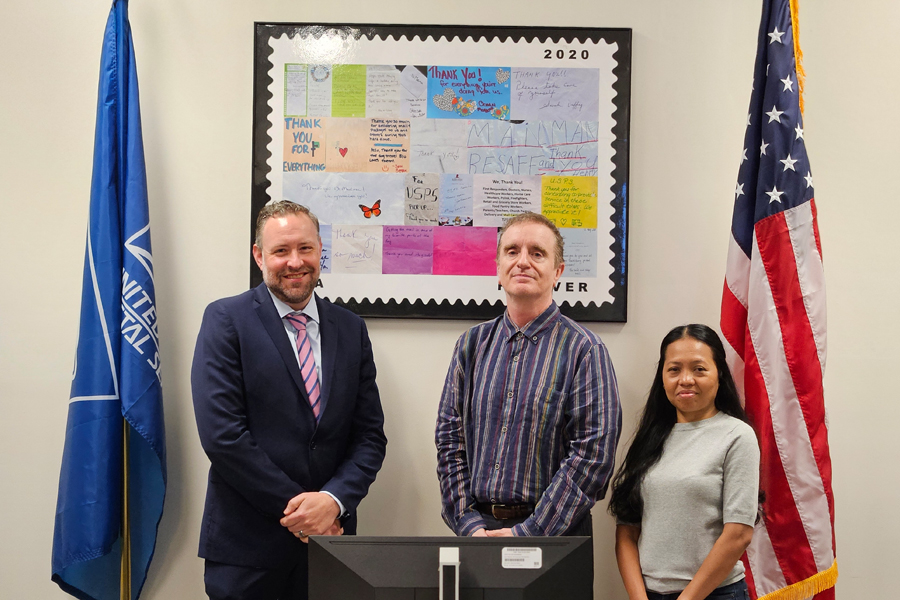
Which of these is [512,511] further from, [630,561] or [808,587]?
[808,587]

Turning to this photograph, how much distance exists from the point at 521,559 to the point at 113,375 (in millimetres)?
1709

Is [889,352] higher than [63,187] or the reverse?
the reverse

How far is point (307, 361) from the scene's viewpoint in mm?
2061

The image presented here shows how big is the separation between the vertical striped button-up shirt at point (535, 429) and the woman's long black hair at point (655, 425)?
0.11 m

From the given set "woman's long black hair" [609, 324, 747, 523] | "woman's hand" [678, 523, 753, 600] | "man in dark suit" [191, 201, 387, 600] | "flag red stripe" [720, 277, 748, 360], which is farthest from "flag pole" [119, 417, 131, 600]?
"flag red stripe" [720, 277, 748, 360]

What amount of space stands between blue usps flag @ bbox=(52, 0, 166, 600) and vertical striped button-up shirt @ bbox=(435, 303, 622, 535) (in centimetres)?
108

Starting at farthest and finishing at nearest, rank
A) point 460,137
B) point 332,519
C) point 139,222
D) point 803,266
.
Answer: point 460,137 → point 139,222 → point 803,266 → point 332,519

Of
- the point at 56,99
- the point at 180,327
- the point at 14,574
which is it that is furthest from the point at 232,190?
the point at 14,574

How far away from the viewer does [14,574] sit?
2467 millimetres

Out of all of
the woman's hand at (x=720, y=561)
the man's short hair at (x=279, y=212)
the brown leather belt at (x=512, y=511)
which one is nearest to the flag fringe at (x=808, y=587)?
the woman's hand at (x=720, y=561)

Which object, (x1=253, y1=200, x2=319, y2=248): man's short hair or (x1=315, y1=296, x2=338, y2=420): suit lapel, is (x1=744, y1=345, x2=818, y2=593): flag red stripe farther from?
(x1=253, y1=200, x2=319, y2=248): man's short hair

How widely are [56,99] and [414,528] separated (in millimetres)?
2117

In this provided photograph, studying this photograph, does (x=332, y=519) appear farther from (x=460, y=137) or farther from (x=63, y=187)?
(x=63, y=187)

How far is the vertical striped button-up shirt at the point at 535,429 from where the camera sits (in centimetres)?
184
